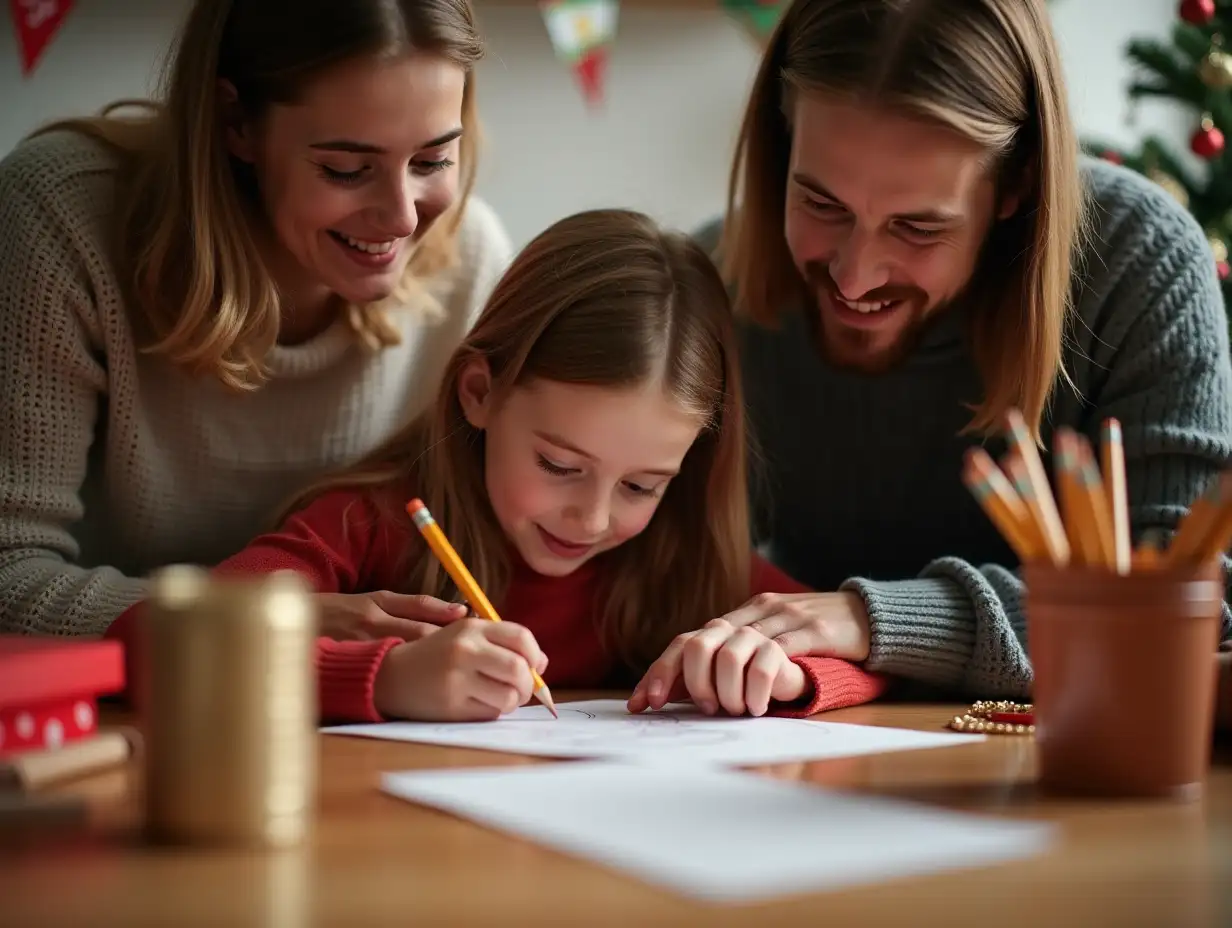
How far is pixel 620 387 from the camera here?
1366mm

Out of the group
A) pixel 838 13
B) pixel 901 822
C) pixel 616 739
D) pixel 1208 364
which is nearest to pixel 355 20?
pixel 838 13

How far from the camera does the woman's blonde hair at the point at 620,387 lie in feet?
4.61

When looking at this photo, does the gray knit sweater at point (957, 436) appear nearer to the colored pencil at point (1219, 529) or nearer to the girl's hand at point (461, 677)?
the girl's hand at point (461, 677)

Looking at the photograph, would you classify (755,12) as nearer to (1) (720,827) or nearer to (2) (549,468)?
(2) (549,468)

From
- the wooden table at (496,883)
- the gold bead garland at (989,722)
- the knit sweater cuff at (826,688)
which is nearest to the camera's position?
the wooden table at (496,883)

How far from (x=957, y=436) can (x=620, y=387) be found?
48 cm

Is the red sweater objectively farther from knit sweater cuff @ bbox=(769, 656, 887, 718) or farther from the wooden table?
the wooden table

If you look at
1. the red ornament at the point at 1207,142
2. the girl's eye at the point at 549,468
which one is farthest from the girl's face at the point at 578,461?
the red ornament at the point at 1207,142

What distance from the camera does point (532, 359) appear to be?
1.42 metres

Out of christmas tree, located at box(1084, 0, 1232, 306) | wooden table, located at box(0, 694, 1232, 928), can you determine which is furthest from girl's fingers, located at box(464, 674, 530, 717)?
christmas tree, located at box(1084, 0, 1232, 306)

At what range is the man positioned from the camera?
51.9 inches

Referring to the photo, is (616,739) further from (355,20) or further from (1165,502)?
(355,20)

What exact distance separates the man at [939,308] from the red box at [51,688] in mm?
469

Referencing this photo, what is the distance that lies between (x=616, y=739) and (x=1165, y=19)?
2.49 metres
